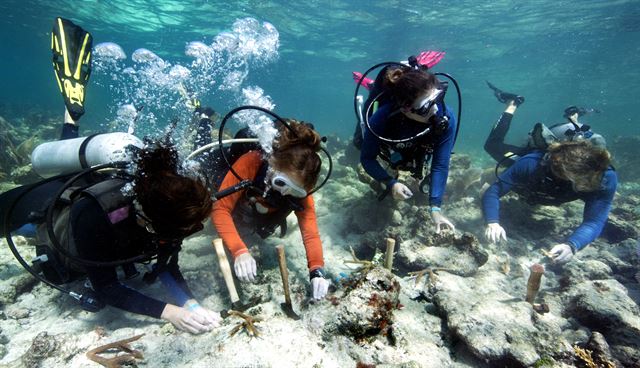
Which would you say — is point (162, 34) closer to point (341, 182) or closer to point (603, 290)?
point (341, 182)

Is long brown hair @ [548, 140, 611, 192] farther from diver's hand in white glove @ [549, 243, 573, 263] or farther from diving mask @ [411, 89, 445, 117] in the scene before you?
diving mask @ [411, 89, 445, 117]

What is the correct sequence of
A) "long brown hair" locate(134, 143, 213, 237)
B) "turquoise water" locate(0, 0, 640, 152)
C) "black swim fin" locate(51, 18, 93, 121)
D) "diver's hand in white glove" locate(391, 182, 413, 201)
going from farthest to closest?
"turquoise water" locate(0, 0, 640, 152)
"black swim fin" locate(51, 18, 93, 121)
"diver's hand in white glove" locate(391, 182, 413, 201)
"long brown hair" locate(134, 143, 213, 237)

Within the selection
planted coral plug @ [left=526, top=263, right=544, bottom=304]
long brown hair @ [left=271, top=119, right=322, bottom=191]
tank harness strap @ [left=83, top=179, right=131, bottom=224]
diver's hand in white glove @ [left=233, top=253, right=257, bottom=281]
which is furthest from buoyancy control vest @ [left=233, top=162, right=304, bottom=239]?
planted coral plug @ [left=526, top=263, right=544, bottom=304]

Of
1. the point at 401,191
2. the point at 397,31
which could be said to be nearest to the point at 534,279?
the point at 401,191

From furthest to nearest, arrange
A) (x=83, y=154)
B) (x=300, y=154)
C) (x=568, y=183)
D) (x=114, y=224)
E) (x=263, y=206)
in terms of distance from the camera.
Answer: (x=568, y=183), (x=263, y=206), (x=83, y=154), (x=300, y=154), (x=114, y=224)

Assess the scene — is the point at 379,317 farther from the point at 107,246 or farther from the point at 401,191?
the point at 107,246

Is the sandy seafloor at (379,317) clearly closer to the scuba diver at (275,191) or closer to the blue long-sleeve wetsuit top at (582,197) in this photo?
the scuba diver at (275,191)

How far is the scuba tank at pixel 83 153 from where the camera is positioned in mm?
3421

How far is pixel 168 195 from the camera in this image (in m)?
2.17

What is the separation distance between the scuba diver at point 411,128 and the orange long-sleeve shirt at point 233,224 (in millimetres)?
1527

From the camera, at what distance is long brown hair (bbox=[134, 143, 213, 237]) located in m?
2.19

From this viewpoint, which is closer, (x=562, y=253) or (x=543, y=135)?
(x=562, y=253)

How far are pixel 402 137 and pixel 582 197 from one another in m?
3.95

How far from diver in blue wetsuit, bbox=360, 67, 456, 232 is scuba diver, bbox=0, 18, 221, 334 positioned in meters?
2.89
